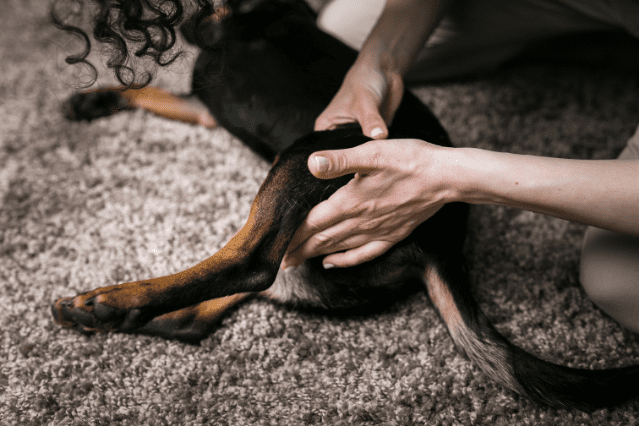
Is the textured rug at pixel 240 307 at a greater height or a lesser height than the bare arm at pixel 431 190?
lesser

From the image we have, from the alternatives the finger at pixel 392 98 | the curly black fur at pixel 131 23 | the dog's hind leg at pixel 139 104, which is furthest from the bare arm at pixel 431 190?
the dog's hind leg at pixel 139 104

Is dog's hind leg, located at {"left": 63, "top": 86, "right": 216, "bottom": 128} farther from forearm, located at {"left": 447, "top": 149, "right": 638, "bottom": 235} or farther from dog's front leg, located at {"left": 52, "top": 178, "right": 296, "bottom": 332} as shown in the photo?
forearm, located at {"left": 447, "top": 149, "right": 638, "bottom": 235}

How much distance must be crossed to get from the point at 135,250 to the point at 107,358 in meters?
0.44

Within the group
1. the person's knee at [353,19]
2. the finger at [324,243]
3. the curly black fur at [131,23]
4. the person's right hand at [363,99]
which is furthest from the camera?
the person's knee at [353,19]

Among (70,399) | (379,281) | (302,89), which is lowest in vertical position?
(70,399)

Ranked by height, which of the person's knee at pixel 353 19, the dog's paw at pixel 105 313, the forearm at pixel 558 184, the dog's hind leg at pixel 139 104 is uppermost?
the forearm at pixel 558 184

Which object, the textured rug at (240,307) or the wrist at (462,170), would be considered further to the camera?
the textured rug at (240,307)

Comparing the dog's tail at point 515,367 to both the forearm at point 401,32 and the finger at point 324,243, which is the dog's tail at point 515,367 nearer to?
the finger at point 324,243

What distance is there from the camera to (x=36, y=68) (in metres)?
2.50

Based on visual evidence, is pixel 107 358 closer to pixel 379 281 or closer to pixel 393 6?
pixel 379 281

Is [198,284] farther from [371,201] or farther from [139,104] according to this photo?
[139,104]

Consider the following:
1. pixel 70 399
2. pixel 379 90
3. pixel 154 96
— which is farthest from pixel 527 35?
pixel 70 399

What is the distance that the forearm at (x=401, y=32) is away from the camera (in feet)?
5.48

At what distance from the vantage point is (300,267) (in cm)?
140
